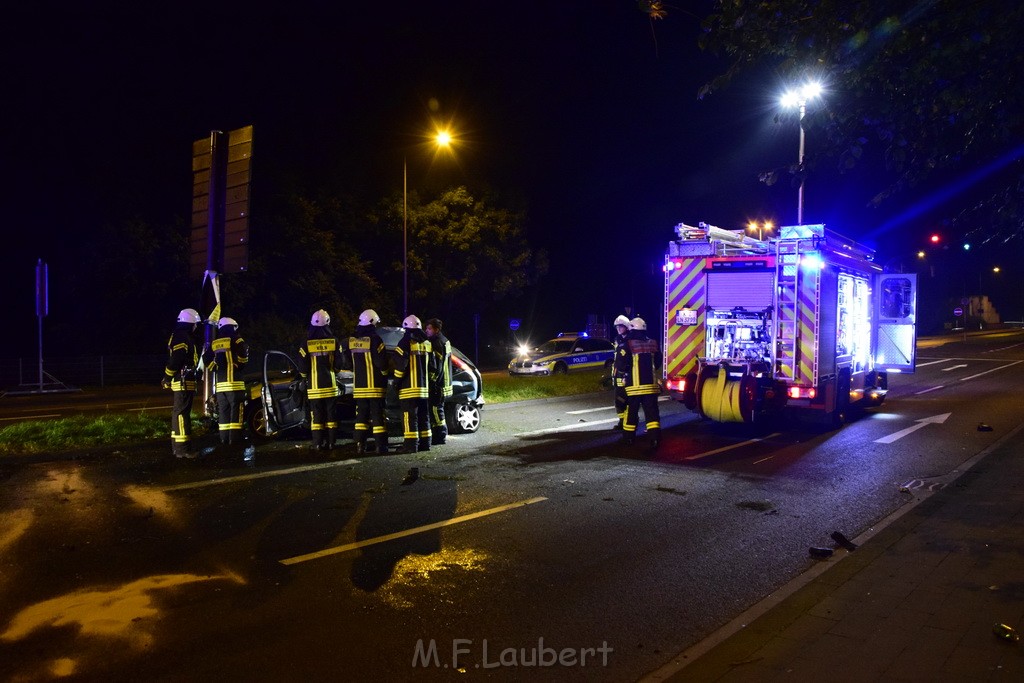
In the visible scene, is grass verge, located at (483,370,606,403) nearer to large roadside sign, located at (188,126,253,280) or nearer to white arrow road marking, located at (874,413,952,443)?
large roadside sign, located at (188,126,253,280)

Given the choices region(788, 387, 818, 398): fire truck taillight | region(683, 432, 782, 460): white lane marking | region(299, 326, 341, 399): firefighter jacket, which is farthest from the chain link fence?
region(788, 387, 818, 398): fire truck taillight

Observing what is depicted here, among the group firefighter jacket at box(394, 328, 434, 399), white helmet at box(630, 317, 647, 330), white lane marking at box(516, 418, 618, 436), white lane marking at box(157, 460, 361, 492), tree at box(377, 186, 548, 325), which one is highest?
tree at box(377, 186, 548, 325)

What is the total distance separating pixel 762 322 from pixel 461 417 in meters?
5.02

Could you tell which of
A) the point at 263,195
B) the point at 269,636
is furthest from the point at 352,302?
the point at 269,636

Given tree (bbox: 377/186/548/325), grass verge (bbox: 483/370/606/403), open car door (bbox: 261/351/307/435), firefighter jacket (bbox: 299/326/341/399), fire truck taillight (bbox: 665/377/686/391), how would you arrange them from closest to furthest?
firefighter jacket (bbox: 299/326/341/399)
open car door (bbox: 261/351/307/435)
fire truck taillight (bbox: 665/377/686/391)
grass verge (bbox: 483/370/606/403)
tree (bbox: 377/186/548/325)

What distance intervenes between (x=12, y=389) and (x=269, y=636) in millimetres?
22497

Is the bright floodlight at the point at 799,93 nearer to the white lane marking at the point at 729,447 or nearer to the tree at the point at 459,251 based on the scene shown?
the white lane marking at the point at 729,447

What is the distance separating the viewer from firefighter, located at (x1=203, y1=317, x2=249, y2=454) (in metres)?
10.2

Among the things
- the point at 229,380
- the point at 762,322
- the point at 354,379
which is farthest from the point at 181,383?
the point at 762,322

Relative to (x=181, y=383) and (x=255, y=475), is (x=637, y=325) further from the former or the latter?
(x=181, y=383)

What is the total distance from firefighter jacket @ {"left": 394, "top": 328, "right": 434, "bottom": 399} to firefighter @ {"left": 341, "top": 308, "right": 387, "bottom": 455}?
231mm

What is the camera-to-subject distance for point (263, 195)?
2652 cm

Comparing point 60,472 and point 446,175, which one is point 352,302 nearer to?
point 446,175

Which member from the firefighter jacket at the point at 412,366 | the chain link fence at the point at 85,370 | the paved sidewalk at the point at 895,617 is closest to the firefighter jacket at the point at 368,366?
the firefighter jacket at the point at 412,366
